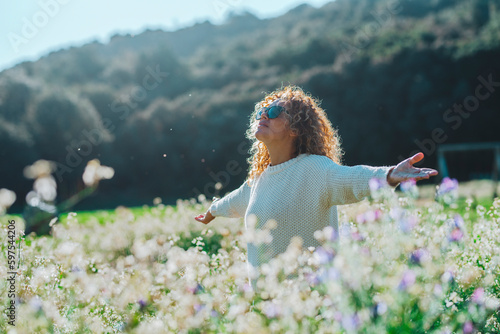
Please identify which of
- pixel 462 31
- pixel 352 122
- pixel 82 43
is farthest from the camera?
pixel 82 43

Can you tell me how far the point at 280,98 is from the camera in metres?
3.50

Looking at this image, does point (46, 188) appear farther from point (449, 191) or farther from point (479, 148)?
point (479, 148)

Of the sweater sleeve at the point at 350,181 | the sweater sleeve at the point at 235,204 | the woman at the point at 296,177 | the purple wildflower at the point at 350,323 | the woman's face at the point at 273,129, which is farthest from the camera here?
the sweater sleeve at the point at 235,204

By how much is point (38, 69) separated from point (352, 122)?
109 ft

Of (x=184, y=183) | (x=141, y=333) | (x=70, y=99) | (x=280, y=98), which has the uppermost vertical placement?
(x=280, y=98)

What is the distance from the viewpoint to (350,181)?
2768mm

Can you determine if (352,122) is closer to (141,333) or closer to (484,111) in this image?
(484,111)

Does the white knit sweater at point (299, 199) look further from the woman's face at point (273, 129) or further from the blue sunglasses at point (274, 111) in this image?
the blue sunglasses at point (274, 111)

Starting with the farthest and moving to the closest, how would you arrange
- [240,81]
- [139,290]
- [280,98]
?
[240,81]
[280,98]
[139,290]

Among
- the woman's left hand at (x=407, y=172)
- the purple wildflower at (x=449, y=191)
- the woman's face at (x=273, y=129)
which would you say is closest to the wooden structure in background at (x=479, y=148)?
the woman's face at (x=273, y=129)

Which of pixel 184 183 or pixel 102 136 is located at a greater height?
pixel 102 136

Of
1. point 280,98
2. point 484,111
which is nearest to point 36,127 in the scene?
point 484,111

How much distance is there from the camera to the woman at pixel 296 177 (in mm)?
2904

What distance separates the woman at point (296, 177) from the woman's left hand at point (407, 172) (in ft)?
0.15
